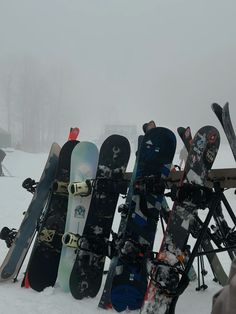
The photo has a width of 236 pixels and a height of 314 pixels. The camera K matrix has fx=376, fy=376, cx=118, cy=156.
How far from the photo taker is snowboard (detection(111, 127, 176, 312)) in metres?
3.32

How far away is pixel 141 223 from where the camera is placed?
3.44 metres

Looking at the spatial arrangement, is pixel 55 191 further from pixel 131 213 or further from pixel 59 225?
pixel 131 213

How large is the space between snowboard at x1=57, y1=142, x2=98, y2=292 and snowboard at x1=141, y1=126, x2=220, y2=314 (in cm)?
96

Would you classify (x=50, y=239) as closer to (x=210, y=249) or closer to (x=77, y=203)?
(x=77, y=203)

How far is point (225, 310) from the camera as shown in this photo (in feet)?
3.96

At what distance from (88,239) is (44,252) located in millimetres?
624

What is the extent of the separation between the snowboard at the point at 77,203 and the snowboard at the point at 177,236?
96cm

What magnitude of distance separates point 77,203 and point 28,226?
726mm

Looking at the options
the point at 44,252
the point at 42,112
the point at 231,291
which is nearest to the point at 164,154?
the point at 44,252

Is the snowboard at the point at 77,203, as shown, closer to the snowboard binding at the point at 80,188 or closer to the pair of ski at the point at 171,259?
the snowboard binding at the point at 80,188

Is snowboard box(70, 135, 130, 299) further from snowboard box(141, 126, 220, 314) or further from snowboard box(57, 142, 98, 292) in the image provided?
snowboard box(141, 126, 220, 314)

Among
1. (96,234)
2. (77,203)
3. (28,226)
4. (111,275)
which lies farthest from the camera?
(28,226)

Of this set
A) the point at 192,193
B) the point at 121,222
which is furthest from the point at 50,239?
the point at 192,193

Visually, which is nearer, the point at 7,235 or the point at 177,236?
the point at 177,236
